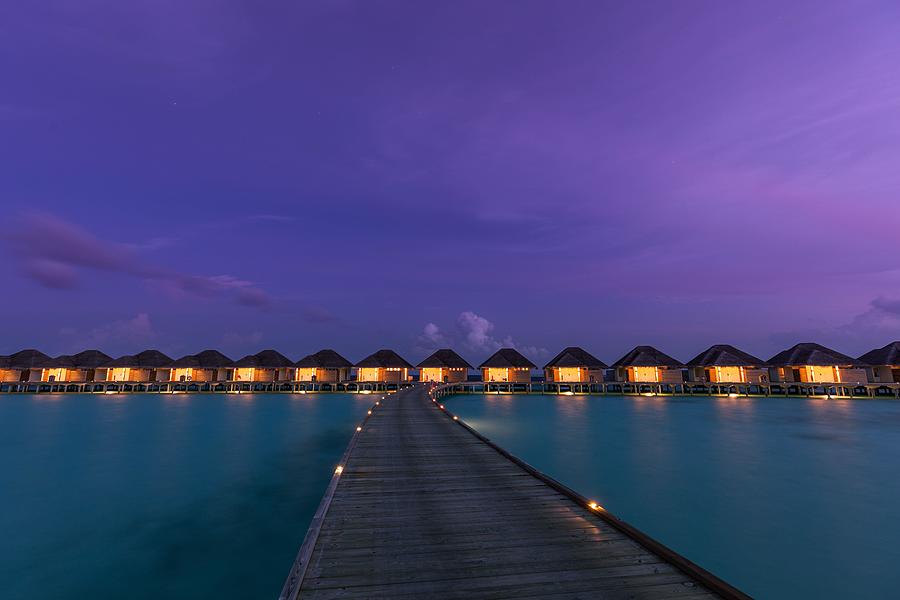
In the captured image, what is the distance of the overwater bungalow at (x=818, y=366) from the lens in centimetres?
4722

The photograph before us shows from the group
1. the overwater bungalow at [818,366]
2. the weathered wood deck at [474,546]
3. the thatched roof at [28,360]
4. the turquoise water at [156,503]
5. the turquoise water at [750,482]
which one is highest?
the thatched roof at [28,360]

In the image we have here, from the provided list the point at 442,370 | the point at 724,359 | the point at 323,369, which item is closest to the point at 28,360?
the point at 323,369

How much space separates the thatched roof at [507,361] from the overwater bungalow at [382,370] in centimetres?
1051

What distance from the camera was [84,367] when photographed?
49.9m

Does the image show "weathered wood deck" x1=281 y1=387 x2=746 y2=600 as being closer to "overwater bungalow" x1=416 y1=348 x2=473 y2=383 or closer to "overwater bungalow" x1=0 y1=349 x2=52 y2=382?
"overwater bungalow" x1=416 y1=348 x2=473 y2=383

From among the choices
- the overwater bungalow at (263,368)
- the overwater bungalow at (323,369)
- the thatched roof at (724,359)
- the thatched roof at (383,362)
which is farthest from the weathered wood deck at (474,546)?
the thatched roof at (724,359)

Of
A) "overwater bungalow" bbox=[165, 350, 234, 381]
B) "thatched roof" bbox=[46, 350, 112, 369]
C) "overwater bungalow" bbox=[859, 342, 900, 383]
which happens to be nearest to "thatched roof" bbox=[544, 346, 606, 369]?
"overwater bungalow" bbox=[859, 342, 900, 383]

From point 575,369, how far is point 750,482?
123 ft

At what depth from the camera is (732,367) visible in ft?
164

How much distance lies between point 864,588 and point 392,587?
10.3 meters

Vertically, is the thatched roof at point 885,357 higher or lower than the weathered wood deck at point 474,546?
higher

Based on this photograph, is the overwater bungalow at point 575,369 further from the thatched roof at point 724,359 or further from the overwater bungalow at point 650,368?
the thatched roof at point 724,359

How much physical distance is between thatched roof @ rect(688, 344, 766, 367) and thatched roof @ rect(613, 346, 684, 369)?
12.3ft

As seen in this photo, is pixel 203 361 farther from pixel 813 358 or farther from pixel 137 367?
pixel 813 358
